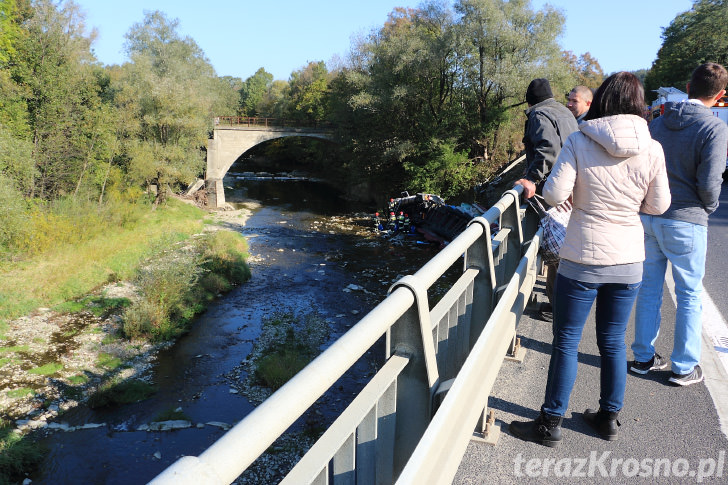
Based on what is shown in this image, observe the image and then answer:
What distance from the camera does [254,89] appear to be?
302 feet

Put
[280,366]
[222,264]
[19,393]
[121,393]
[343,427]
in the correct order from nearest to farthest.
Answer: [343,427] < [19,393] < [121,393] < [280,366] < [222,264]

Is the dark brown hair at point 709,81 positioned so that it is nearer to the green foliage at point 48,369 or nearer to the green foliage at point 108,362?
the green foliage at point 108,362

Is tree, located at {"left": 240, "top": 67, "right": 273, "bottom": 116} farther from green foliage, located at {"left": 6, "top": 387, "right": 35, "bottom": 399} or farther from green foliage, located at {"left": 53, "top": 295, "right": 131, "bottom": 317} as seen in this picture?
green foliage, located at {"left": 6, "top": 387, "right": 35, "bottom": 399}

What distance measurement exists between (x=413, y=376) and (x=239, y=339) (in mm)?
12075

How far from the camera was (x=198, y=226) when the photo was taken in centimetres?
2656

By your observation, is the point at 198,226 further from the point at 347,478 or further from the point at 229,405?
the point at 347,478

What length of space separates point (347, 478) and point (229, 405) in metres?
9.31

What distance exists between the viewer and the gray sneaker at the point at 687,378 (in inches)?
137

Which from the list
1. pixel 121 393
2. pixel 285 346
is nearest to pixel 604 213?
pixel 121 393

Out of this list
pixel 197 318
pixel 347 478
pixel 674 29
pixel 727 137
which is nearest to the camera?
pixel 347 478

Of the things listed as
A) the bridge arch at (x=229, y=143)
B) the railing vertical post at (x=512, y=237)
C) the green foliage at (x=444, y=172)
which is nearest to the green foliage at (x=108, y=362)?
the railing vertical post at (x=512, y=237)

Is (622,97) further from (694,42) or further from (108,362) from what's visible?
(694,42)

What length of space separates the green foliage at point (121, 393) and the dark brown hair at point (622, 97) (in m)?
10.5

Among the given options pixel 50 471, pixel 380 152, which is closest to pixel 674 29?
pixel 380 152
